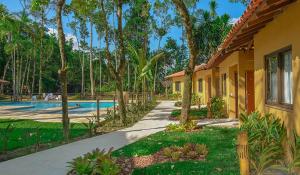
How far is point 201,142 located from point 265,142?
10.7ft

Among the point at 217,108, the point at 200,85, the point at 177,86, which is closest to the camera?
the point at 217,108

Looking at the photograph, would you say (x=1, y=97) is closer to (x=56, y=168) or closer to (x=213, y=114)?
(x=213, y=114)

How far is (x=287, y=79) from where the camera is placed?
326 inches

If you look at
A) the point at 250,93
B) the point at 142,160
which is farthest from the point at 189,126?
the point at 142,160

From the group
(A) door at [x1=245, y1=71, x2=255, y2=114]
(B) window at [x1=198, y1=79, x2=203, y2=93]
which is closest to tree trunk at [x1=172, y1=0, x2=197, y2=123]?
(A) door at [x1=245, y1=71, x2=255, y2=114]

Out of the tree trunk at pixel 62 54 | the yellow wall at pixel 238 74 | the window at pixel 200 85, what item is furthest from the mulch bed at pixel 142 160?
→ the window at pixel 200 85

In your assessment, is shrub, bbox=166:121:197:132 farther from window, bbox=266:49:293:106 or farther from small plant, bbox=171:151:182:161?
small plant, bbox=171:151:182:161

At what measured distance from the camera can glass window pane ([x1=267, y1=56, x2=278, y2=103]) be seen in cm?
913

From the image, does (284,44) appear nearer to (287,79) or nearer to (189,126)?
(287,79)

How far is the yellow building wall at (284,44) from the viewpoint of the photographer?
281 inches

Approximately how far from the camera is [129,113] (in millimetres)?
21906

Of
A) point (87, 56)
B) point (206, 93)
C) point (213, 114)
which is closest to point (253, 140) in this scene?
point (213, 114)

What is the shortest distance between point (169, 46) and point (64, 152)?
50410 mm

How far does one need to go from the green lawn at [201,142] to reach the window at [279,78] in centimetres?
161
